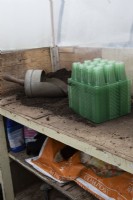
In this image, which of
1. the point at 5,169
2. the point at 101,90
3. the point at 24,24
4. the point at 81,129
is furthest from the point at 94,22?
the point at 5,169

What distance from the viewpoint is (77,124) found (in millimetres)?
1029

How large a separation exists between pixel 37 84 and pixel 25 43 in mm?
592

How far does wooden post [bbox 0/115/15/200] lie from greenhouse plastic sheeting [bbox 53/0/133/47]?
690 millimetres

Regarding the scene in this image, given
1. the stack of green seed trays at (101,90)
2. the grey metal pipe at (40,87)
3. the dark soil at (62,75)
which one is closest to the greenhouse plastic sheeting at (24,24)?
the dark soil at (62,75)

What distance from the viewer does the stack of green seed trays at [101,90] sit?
3.31 ft

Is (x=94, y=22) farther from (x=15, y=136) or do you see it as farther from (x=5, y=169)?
(x=5, y=169)

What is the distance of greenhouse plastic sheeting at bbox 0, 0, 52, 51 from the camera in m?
1.78

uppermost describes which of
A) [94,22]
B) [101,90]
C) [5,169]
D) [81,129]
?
[94,22]

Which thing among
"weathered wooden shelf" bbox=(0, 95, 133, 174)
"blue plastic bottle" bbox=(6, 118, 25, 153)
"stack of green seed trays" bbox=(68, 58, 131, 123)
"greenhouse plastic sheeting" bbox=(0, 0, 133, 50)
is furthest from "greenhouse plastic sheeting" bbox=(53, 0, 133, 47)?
"blue plastic bottle" bbox=(6, 118, 25, 153)

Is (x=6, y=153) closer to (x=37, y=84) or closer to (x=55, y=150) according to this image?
(x=55, y=150)

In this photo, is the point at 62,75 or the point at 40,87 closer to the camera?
the point at 40,87

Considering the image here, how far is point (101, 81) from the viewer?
1006 mm

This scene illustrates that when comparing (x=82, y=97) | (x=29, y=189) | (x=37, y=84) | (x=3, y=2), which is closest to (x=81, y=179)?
(x=82, y=97)

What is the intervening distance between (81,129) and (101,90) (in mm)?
169
